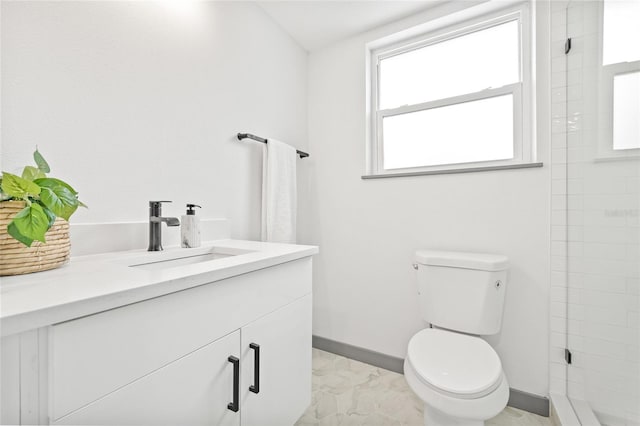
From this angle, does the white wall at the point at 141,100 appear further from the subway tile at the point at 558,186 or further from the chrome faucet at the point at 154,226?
the subway tile at the point at 558,186

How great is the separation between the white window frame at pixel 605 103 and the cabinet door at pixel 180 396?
141 centimetres

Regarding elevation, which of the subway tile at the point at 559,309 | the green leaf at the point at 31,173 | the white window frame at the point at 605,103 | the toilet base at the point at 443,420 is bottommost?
the toilet base at the point at 443,420

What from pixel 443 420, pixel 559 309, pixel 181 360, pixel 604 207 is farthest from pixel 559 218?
pixel 181 360

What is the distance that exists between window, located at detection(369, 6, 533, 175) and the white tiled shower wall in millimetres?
179

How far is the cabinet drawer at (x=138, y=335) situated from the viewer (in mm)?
460

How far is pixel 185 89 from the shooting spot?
1222mm

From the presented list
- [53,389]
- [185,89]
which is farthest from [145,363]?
[185,89]

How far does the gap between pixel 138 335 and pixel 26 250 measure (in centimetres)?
35

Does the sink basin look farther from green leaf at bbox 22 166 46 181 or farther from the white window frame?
the white window frame

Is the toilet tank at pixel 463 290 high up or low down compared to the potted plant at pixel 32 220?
down

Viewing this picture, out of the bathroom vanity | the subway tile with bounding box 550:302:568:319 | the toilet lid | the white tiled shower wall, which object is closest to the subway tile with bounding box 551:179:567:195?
the white tiled shower wall

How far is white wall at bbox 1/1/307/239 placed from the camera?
810mm

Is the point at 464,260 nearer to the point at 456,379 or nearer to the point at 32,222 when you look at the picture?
the point at 456,379

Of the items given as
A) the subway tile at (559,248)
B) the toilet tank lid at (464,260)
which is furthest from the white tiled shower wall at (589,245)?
the toilet tank lid at (464,260)
